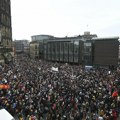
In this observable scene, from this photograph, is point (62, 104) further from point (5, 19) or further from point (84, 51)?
point (84, 51)

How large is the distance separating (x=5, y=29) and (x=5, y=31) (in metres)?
0.53

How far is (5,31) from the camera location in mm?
56875

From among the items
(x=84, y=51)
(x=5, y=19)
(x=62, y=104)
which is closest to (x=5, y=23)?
(x=5, y=19)

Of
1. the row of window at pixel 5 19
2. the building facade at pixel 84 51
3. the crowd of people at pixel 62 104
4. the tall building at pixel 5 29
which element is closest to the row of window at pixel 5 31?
the tall building at pixel 5 29

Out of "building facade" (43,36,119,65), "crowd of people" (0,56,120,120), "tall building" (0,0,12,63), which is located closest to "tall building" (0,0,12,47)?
"tall building" (0,0,12,63)

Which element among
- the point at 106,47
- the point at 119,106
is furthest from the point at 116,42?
the point at 119,106

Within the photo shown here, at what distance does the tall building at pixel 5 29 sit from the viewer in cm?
5355

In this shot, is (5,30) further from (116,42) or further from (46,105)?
(46,105)

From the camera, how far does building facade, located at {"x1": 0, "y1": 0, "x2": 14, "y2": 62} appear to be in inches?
2109

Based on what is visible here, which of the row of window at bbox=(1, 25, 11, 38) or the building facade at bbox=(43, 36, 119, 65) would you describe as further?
the row of window at bbox=(1, 25, 11, 38)

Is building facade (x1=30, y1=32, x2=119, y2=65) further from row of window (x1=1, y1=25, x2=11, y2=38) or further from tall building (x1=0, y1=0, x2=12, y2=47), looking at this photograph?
row of window (x1=1, y1=25, x2=11, y2=38)

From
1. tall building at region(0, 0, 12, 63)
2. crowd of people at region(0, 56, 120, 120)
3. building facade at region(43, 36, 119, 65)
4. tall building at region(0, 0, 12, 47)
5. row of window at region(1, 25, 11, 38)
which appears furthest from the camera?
tall building at region(0, 0, 12, 47)

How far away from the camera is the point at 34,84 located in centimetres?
2716

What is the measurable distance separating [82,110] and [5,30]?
142ft
